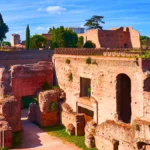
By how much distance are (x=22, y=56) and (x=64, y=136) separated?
1922 centimetres

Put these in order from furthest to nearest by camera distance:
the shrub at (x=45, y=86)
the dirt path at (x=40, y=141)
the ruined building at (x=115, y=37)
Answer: the ruined building at (x=115, y=37), the shrub at (x=45, y=86), the dirt path at (x=40, y=141)

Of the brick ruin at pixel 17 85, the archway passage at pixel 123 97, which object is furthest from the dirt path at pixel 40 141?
the archway passage at pixel 123 97

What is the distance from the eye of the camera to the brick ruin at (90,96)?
17328 millimetres

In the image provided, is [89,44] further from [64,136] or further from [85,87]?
[64,136]

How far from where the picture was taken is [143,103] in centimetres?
1722

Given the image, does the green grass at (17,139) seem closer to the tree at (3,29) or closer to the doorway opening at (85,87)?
the doorway opening at (85,87)

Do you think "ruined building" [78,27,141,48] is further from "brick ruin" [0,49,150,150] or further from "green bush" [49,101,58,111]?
"green bush" [49,101,58,111]

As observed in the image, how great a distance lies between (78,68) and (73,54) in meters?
2.30

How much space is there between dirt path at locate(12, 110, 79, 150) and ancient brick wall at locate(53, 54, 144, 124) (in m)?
3.34

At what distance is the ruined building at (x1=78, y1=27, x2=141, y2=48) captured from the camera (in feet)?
144

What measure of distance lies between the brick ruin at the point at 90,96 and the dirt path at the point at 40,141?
99 centimetres

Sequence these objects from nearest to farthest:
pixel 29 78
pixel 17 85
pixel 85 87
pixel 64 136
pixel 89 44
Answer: pixel 64 136 → pixel 85 87 → pixel 17 85 → pixel 29 78 → pixel 89 44

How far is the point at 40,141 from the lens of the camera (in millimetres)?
20672

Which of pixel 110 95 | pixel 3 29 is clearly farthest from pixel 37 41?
pixel 110 95
